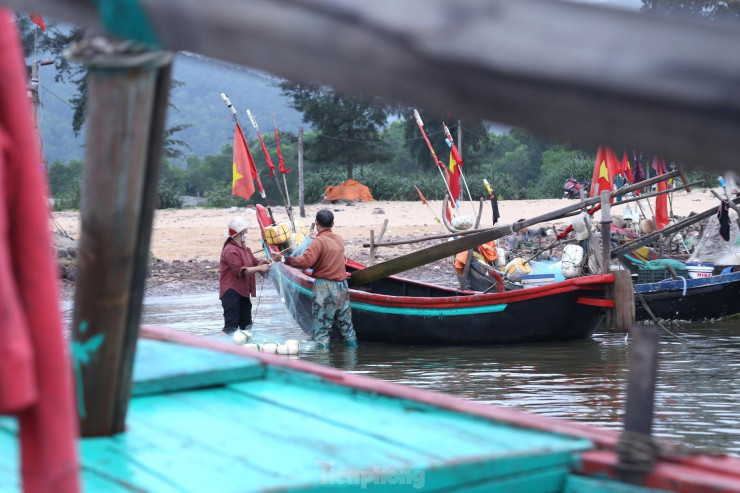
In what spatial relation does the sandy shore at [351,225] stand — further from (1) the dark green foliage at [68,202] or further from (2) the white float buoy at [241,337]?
(2) the white float buoy at [241,337]

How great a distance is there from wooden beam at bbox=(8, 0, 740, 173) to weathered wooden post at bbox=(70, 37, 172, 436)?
36.9 inches

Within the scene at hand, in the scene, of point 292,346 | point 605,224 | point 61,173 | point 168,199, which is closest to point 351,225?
point 168,199

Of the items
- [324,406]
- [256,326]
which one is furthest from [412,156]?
[324,406]

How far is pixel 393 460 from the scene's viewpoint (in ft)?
6.95

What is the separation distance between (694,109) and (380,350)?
1029 centimetres

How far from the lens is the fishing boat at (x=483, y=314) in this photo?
32.0 feet

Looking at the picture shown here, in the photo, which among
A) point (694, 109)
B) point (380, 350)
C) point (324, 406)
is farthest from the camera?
point (380, 350)

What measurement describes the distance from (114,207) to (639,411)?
1.46 m

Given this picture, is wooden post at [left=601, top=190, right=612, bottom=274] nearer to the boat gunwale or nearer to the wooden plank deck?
the boat gunwale

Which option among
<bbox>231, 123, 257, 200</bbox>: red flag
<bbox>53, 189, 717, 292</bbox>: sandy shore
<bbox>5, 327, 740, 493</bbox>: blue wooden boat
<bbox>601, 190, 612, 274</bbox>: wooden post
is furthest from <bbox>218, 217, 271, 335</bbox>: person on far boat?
<bbox>53, 189, 717, 292</bbox>: sandy shore

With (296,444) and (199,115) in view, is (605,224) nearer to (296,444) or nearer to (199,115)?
(296,444)

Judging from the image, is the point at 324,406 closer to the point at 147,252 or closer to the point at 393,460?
the point at 393,460

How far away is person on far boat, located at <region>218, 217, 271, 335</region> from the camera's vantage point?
33.4 ft

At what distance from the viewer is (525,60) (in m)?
0.78
